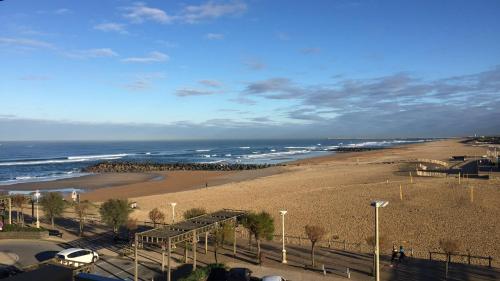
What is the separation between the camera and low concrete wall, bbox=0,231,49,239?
24.6 metres

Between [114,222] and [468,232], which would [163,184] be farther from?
[468,232]

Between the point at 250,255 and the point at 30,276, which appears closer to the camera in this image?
the point at 30,276

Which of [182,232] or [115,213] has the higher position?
[182,232]

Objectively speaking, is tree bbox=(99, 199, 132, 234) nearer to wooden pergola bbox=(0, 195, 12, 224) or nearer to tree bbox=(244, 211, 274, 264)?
wooden pergola bbox=(0, 195, 12, 224)

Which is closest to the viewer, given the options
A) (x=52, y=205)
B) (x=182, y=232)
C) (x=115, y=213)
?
(x=182, y=232)

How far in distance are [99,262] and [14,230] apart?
8726 mm

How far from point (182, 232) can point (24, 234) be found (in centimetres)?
1265

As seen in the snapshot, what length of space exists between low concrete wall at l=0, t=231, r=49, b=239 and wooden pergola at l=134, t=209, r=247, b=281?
9.31 meters

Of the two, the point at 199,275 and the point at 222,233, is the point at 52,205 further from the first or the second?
the point at 199,275

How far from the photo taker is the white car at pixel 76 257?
61.7 ft

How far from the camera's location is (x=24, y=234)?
24.8 m

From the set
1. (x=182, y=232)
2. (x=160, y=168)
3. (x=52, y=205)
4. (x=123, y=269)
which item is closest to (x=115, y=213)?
(x=52, y=205)

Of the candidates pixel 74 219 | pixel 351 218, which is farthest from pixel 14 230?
pixel 351 218

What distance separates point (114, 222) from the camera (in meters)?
24.5
